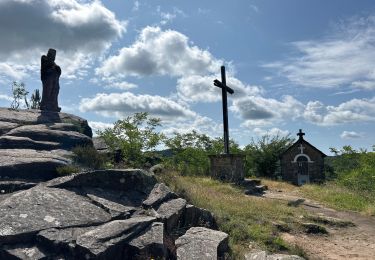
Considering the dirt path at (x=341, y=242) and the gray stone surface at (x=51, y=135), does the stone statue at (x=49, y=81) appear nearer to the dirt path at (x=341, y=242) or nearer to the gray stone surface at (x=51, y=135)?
the gray stone surface at (x=51, y=135)

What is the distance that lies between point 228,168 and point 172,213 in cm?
1224

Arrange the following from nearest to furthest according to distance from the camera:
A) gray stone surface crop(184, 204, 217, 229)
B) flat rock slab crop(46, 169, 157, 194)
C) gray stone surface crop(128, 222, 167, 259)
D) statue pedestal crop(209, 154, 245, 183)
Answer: gray stone surface crop(128, 222, 167, 259) → flat rock slab crop(46, 169, 157, 194) → gray stone surface crop(184, 204, 217, 229) → statue pedestal crop(209, 154, 245, 183)

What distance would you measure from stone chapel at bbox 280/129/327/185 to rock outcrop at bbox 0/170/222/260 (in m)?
26.4

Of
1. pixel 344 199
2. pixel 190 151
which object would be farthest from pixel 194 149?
pixel 344 199

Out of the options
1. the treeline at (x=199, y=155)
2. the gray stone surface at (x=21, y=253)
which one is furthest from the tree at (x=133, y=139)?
the gray stone surface at (x=21, y=253)

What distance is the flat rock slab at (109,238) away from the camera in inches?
241

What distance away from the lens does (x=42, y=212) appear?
7.01 meters

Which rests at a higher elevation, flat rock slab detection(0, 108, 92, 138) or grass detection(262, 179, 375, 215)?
flat rock slab detection(0, 108, 92, 138)

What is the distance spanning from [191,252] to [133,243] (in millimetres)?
1188

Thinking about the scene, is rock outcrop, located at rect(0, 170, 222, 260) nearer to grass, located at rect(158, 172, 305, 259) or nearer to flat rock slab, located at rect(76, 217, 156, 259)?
flat rock slab, located at rect(76, 217, 156, 259)

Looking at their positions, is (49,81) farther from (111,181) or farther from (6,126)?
(111,181)

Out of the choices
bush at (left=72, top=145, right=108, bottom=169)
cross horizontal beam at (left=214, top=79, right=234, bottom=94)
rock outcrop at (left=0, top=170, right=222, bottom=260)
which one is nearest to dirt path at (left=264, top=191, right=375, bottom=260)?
rock outcrop at (left=0, top=170, right=222, bottom=260)

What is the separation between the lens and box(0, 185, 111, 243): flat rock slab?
6.40 m

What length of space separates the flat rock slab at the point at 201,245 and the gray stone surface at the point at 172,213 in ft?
1.43
